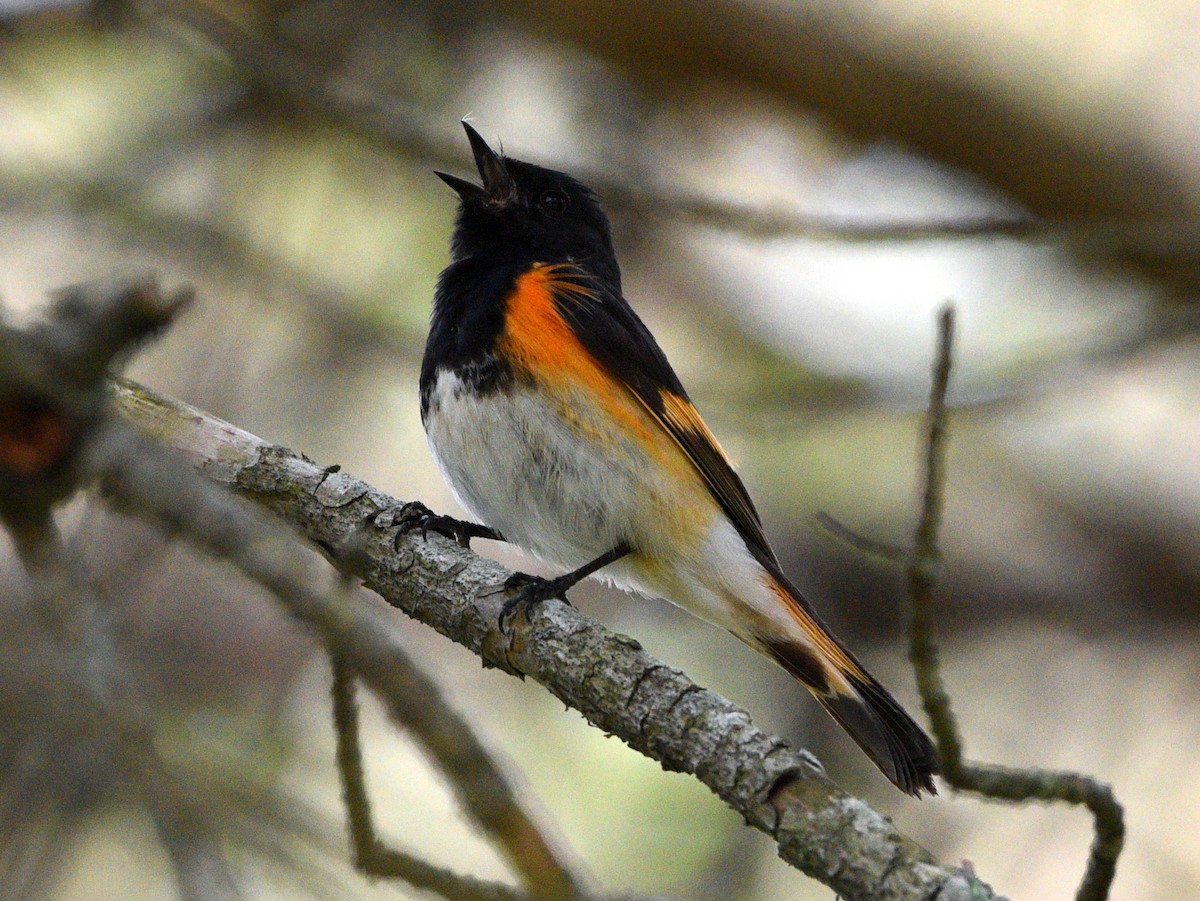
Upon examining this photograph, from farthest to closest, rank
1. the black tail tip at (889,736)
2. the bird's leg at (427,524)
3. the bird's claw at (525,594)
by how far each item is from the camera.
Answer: the black tail tip at (889,736) < the bird's leg at (427,524) < the bird's claw at (525,594)

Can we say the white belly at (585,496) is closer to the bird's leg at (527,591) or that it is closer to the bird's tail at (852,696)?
the bird's tail at (852,696)

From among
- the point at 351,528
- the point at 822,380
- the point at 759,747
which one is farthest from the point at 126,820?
the point at 822,380

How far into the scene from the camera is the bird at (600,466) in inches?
127

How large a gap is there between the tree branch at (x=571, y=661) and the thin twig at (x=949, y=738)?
0.15m

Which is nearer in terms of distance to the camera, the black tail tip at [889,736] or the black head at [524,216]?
the black tail tip at [889,736]

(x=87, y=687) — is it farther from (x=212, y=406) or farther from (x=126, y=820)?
(x=126, y=820)

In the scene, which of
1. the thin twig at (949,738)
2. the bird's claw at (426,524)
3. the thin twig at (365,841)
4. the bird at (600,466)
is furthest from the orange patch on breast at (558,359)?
the thin twig at (949,738)

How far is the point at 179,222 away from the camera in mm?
4410

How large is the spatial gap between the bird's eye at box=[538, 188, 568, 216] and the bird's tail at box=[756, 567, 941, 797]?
1448mm

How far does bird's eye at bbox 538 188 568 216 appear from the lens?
4074mm

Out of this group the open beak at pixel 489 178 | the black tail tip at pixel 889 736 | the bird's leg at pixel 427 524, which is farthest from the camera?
the open beak at pixel 489 178

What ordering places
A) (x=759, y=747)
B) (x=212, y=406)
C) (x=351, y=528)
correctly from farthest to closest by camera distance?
(x=212, y=406) → (x=351, y=528) → (x=759, y=747)

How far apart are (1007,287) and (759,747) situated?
15.4ft

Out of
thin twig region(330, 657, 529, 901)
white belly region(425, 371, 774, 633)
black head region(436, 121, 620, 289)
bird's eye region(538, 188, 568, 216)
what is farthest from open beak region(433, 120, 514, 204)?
thin twig region(330, 657, 529, 901)
